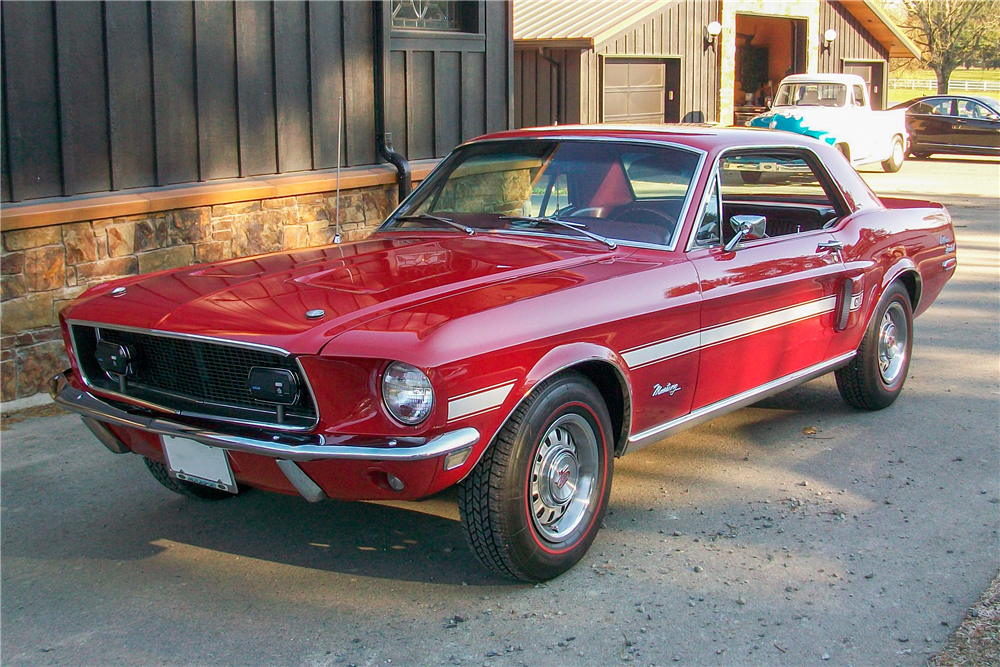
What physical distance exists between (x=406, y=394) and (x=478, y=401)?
0.81 ft

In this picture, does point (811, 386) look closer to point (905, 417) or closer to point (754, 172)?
point (905, 417)

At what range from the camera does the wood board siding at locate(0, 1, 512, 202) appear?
6.42 metres

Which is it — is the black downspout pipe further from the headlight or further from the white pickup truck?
the white pickup truck

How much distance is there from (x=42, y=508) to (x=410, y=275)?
2.12m

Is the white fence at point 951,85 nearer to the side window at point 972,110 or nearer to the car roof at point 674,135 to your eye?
the side window at point 972,110

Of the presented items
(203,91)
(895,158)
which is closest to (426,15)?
(203,91)

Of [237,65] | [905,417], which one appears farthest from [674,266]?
[237,65]

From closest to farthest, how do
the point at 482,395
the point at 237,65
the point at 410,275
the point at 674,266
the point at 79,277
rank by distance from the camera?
the point at 482,395, the point at 410,275, the point at 674,266, the point at 79,277, the point at 237,65

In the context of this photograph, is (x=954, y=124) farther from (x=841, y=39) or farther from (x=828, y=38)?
(x=841, y=39)

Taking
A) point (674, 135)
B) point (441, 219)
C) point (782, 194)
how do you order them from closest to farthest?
point (674, 135), point (441, 219), point (782, 194)

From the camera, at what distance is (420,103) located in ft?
Answer: 32.4

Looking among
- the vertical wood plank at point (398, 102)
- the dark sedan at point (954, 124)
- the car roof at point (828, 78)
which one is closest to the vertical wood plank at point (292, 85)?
the vertical wood plank at point (398, 102)

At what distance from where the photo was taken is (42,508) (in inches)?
184

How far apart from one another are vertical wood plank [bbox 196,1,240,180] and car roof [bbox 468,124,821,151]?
313cm
